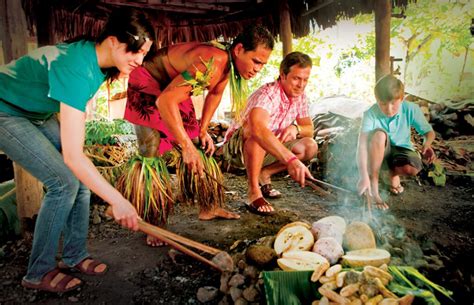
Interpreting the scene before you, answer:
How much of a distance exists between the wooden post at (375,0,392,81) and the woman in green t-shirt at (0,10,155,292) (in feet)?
11.1

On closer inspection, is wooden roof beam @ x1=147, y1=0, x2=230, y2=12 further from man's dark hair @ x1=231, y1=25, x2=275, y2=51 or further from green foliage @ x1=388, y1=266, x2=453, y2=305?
green foliage @ x1=388, y1=266, x2=453, y2=305

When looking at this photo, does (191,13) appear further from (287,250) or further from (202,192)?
(287,250)

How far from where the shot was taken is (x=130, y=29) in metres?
1.83

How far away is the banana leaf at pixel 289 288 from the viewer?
64.8 inches

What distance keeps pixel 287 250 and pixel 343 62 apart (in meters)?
12.1

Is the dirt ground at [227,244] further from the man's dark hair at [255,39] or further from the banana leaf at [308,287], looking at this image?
the man's dark hair at [255,39]

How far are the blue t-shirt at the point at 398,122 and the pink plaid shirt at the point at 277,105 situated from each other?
67cm

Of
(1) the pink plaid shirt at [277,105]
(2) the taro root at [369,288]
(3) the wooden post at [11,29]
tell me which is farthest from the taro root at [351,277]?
(3) the wooden post at [11,29]

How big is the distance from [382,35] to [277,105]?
6.19ft

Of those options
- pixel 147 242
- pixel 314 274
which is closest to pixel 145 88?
pixel 147 242

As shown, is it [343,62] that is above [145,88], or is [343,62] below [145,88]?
below

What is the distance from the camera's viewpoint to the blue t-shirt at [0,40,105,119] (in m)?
1.76

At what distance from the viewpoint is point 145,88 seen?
2.92 m

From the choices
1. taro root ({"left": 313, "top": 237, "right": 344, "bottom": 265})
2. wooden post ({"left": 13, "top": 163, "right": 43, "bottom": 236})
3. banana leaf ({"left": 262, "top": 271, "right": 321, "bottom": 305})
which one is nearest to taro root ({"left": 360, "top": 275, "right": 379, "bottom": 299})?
banana leaf ({"left": 262, "top": 271, "right": 321, "bottom": 305})
